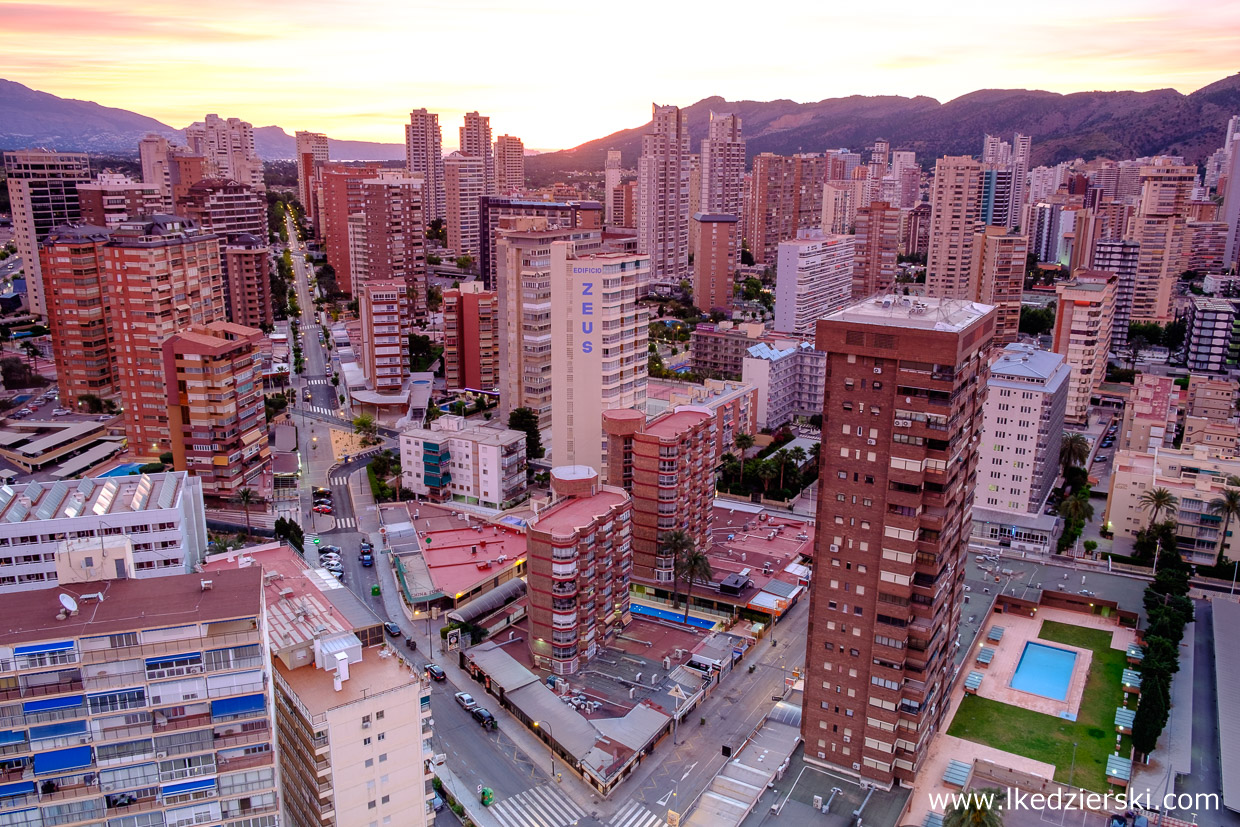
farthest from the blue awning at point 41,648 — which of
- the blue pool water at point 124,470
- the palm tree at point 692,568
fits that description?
the blue pool water at point 124,470

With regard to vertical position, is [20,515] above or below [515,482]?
→ above

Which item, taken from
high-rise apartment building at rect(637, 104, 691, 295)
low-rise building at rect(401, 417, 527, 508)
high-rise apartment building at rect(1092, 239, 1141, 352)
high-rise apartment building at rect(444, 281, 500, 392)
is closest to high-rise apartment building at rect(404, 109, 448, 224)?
high-rise apartment building at rect(637, 104, 691, 295)

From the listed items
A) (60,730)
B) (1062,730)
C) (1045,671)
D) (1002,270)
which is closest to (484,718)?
(60,730)

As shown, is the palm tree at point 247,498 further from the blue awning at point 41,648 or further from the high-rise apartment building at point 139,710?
the blue awning at point 41,648

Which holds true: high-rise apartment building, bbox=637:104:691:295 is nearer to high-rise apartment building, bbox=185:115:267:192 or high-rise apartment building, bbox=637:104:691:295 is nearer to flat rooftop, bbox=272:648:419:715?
high-rise apartment building, bbox=185:115:267:192

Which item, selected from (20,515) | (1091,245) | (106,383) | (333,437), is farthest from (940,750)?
(1091,245)

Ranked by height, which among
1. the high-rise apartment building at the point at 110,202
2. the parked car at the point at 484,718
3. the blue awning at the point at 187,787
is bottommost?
the parked car at the point at 484,718

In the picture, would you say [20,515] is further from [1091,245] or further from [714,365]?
[1091,245]
